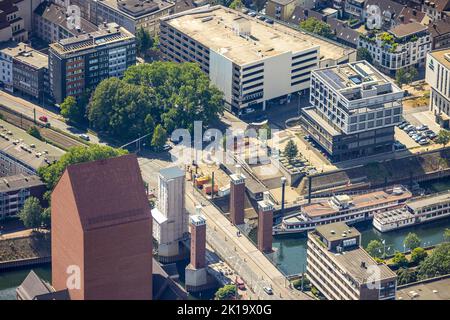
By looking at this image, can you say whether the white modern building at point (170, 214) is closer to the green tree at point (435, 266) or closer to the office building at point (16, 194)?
the office building at point (16, 194)

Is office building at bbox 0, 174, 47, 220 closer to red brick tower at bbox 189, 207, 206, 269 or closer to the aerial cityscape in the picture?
the aerial cityscape

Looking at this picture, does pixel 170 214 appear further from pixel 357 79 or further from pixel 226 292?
pixel 357 79

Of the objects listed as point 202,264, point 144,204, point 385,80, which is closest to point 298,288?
point 202,264

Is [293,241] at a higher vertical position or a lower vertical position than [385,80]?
lower

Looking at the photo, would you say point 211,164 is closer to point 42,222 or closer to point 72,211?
point 42,222

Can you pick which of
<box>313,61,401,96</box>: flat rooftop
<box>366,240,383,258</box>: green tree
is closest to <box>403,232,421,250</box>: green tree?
<box>366,240,383,258</box>: green tree

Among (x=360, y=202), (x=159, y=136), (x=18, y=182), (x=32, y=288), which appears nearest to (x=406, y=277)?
(x=360, y=202)
